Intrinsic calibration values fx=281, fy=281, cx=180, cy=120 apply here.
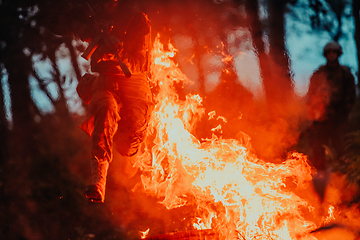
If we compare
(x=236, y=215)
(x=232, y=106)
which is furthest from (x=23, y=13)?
(x=236, y=215)

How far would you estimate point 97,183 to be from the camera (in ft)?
11.2

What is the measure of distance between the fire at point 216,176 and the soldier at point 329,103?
1.36 metres

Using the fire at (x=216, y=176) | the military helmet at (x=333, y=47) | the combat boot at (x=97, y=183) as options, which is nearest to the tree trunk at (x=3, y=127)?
the fire at (x=216, y=176)

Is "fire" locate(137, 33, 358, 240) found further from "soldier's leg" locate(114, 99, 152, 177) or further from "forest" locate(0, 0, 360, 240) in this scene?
"soldier's leg" locate(114, 99, 152, 177)

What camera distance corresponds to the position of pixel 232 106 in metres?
6.16

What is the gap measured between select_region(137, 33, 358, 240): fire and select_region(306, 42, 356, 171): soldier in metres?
1.36

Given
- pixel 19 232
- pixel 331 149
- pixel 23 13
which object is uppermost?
pixel 23 13

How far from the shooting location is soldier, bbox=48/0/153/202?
149 inches

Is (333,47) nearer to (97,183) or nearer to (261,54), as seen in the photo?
(261,54)

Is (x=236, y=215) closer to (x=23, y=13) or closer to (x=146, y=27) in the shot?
(x=146, y=27)

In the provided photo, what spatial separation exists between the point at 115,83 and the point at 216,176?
2.27 meters

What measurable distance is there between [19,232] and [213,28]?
20.2 feet

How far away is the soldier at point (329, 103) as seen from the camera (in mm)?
6293

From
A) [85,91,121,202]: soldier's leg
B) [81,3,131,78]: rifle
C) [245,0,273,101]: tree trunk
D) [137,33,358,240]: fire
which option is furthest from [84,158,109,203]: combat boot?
[245,0,273,101]: tree trunk
